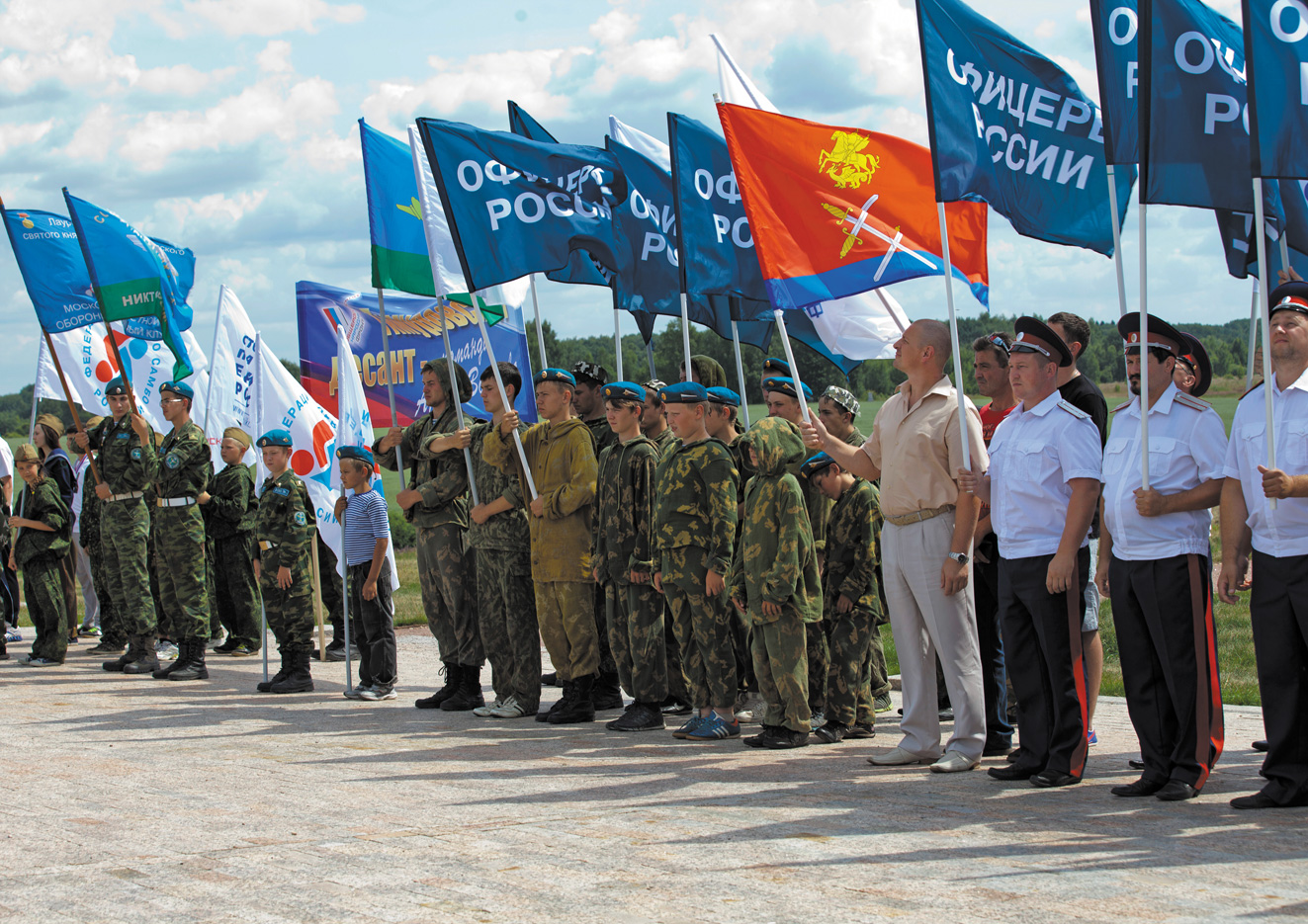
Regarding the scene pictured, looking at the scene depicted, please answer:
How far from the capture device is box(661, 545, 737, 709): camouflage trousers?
26.0 ft

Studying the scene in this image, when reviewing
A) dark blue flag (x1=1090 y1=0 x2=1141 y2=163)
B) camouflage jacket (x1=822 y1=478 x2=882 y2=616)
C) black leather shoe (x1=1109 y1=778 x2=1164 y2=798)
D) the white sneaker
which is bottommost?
black leather shoe (x1=1109 y1=778 x2=1164 y2=798)

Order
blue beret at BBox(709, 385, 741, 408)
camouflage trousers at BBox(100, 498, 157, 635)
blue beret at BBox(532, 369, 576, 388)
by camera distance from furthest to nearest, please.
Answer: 1. camouflage trousers at BBox(100, 498, 157, 635)
2. blue beret at BBox(532, 369, 576, 388)
3. blue beret at BBox(709, 385, 741, 408)

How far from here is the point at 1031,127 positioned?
7.09 metres

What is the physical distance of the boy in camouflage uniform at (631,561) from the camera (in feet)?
27.5

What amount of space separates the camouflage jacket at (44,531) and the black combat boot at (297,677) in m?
3.81

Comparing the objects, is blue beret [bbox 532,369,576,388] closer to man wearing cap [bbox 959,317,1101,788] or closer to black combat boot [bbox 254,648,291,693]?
man wearing cap [bbox 959,317,1101,788]

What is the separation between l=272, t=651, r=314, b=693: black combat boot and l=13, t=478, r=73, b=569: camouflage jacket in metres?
3.81

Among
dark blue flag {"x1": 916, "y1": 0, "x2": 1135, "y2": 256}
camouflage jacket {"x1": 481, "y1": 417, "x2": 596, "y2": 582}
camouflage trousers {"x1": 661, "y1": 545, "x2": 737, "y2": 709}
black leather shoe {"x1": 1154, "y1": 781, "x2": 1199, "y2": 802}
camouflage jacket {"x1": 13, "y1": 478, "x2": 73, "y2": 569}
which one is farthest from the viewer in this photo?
camouflage jacket {"x1": 13, "y1": 478, "x2": 73, "y2": 569}

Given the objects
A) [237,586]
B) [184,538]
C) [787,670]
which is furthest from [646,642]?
[237,586]

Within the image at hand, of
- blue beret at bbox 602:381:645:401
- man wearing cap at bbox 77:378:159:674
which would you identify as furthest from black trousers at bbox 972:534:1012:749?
man wearing cap at bbox 77:378:159:674

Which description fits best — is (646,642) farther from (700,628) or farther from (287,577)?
(287,577)

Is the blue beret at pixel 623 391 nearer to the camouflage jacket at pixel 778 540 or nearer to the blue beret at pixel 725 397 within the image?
the blue beret at pixel 725 397

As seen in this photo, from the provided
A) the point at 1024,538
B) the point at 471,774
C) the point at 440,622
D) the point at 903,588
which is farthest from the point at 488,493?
the point at 1024,538

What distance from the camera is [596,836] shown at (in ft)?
17.6
